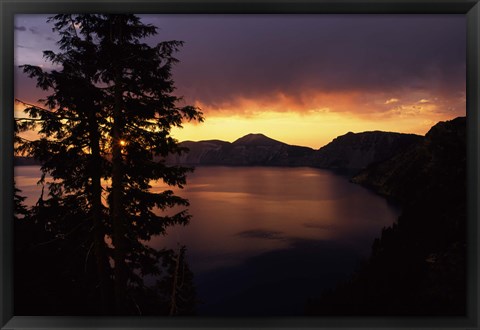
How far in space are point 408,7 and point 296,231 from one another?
101 ft

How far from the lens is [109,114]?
4.18 m

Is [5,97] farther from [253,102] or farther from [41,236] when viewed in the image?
[253,102]

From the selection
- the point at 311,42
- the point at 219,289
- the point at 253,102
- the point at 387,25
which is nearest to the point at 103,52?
the point at 311,42

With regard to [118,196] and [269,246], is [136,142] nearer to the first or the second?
[118,196]

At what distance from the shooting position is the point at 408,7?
3365 millimetres

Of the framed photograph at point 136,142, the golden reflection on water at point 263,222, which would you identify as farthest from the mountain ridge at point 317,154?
the framed photograph at point 136,142

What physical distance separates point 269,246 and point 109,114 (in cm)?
2602

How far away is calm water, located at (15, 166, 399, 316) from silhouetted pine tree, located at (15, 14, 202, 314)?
82 centimetres

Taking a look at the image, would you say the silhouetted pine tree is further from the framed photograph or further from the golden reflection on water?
the golden reflection on water

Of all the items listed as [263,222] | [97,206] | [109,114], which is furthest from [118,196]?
[263,222]

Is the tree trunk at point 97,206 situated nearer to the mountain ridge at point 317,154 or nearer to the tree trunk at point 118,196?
the tree trunk at point 118,196

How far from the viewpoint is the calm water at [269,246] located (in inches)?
761

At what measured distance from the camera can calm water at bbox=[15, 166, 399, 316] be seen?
19328mm

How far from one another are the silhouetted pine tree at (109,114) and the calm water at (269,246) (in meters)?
0.82
